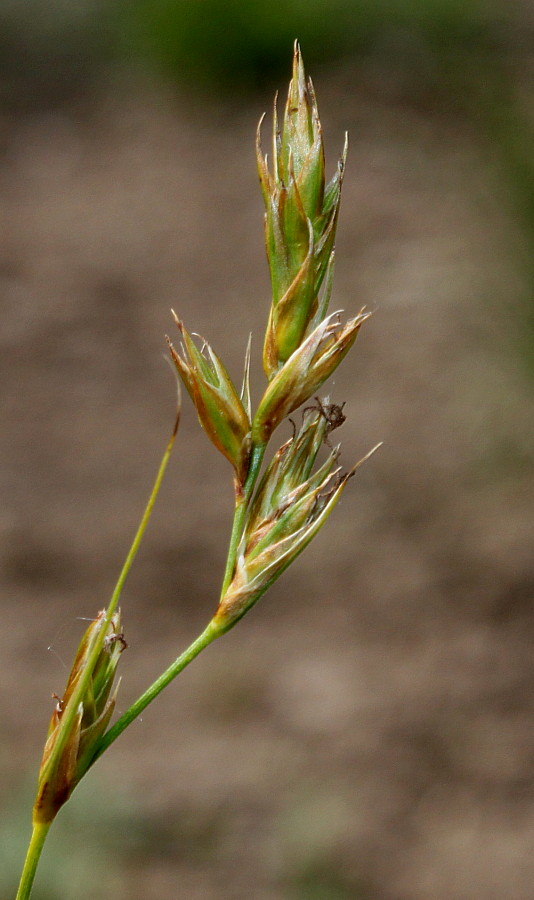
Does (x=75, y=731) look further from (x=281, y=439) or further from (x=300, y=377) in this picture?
(x=281, y=439)

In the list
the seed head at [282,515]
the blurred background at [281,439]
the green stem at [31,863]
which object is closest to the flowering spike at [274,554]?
the seed head at [282,515]

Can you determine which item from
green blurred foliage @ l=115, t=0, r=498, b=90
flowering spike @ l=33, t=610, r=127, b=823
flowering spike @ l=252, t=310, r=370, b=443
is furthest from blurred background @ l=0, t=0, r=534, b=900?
flowering spike @ l=252, t=310, r=370, b=443

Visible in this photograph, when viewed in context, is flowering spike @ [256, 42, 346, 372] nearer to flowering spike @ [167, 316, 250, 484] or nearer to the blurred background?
flowering spike @ [167, 316, 250, 484]

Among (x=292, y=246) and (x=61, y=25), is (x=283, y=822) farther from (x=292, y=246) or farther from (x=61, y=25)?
(x=61, y=25)

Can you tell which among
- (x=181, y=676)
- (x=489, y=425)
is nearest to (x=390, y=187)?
(x=489, y=425)

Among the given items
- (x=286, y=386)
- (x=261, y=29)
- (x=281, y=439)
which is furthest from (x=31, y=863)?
(x=261, y=29)

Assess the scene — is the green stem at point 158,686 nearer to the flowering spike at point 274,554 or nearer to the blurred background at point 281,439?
the flowering spike at point 274,554
